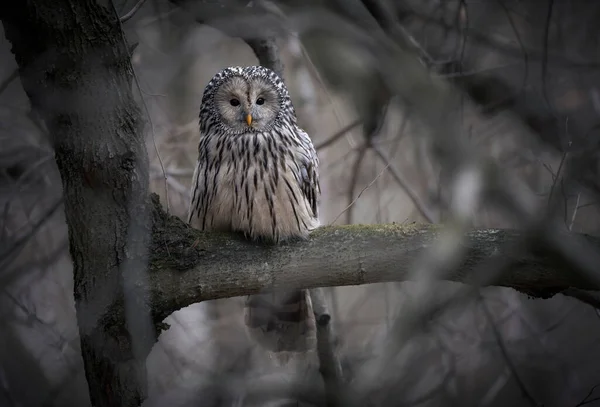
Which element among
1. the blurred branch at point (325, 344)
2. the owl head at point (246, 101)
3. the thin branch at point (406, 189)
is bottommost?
the blurred branch at point (325, 344)

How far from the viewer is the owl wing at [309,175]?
3422 mm

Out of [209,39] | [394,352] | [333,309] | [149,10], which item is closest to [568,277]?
[394,352]

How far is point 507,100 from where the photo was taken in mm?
2637

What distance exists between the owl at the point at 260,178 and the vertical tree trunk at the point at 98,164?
0.61 m

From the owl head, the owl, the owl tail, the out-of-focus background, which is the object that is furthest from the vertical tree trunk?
the owl tail

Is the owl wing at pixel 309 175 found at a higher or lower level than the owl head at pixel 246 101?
lower

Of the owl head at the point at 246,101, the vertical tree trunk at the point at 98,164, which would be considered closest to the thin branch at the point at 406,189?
the owl head at the point at 246,101

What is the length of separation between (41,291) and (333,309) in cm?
210

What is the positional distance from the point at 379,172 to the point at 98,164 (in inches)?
80.6

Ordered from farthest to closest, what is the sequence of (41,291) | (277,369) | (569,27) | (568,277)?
(41,291) → (569,27) → (277,369) → (568,277)

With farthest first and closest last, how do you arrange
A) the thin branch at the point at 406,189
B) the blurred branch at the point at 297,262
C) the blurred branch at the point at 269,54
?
1. the blurred branch at the point at 269,54
2. the thin branch at the point at 406,189
3. the blurred branch at the point at 297,262

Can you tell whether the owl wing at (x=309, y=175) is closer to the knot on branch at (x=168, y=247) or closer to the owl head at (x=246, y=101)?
the owl head at (x=246, y=101)

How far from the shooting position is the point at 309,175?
11.4ft

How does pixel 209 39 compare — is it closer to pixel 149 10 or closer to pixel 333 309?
pixel 149 10
